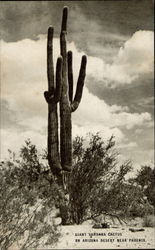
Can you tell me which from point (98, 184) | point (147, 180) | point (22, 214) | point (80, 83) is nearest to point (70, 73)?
point (80, 83)

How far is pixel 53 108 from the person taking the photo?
1052 centimetres

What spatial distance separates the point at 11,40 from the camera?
8.77 metres

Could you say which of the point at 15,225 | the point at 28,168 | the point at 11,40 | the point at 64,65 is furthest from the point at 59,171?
the point at 15,225

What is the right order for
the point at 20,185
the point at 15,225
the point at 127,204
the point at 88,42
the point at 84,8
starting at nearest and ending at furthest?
the point at 15,225 < the point at 20,185 < the point at 84,8 < the point at 88,42 < the point at 127,204

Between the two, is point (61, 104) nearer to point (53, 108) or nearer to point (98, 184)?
point (53, 108)

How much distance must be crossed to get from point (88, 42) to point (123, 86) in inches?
83.5

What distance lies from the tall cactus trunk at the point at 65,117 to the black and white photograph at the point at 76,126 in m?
0.03

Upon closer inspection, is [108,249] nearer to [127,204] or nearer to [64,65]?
[127,204]

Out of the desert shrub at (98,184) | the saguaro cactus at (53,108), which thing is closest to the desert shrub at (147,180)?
the desert shrub at (98,184)

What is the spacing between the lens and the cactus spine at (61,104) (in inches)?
404

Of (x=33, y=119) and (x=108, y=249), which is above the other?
(x=33, y=119)

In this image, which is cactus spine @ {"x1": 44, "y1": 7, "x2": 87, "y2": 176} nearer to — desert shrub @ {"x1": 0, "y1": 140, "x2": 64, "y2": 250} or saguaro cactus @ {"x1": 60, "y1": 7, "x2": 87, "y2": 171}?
saguaro cactus @ {"x1": 60, "y1": 7, "x2": 87, "y2": 171}

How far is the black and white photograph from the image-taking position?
6.89 m

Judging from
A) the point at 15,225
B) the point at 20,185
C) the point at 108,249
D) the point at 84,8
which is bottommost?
the point at 108,249
